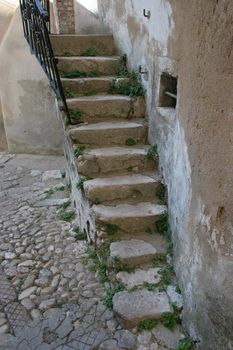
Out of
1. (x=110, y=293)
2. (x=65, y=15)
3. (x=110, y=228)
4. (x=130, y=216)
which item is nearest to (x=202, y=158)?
Result: (x=130, y=216)

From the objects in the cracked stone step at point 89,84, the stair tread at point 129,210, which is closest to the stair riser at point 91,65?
the cracked stone step at point 89,84

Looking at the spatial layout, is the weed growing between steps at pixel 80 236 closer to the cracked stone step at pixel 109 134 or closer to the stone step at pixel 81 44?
the cracked stone step at pixel 109 134

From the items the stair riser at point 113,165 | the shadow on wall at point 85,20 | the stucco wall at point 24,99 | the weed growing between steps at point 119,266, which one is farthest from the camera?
the stucco wall at point 24,99

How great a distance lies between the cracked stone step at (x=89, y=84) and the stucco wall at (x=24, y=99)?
320cm

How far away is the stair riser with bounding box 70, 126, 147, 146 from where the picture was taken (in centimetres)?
343

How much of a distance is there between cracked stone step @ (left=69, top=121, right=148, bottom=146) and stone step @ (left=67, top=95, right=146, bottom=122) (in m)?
0.19

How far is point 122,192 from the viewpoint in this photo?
3125 mm

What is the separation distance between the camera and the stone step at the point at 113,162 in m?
3.26

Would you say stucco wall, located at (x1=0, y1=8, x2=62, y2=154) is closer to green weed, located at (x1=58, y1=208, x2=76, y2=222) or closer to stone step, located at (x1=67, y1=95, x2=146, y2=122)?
green weed, located at (x1=58, y1=208, x2=76, y2=222)

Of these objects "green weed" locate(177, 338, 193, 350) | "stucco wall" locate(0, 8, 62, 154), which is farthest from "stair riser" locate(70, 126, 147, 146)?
"stucco wall" locate(0, 8, 62, 154)

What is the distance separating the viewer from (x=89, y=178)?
10.6 feet

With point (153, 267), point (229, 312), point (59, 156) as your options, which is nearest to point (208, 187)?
point (229, 312)

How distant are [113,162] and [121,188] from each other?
336 mm

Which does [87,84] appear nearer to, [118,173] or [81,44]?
[81,44]
